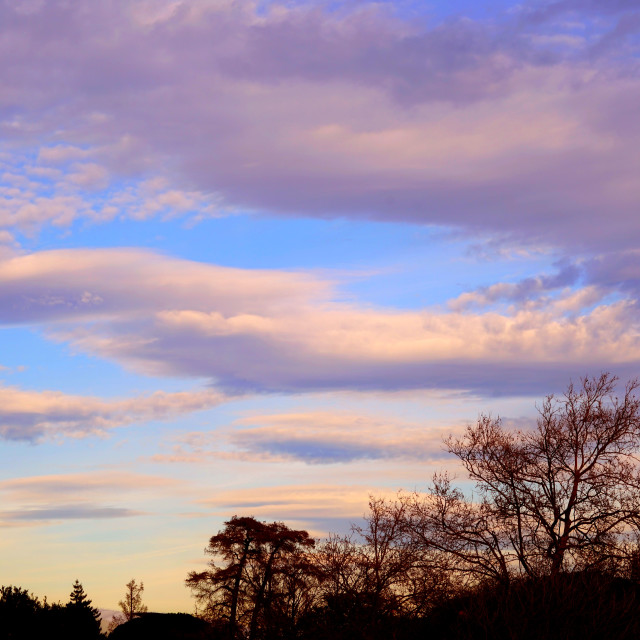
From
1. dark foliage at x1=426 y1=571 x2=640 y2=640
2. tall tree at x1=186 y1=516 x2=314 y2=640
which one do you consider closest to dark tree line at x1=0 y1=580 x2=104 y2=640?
tall tree at x1=186 y1=516 x2=314 y2=640

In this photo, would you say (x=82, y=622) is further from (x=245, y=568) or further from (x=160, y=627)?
(x=245, y=568)

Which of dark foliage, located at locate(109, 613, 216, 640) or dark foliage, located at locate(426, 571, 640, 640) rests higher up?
dark foliage, located at locate(426, 571, 640, 640)

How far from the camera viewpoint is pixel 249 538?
165ft

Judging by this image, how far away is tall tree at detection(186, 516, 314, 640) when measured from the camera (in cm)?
4722

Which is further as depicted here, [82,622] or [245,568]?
[82,622]

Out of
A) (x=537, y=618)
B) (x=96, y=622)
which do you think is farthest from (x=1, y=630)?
(x=537, y=618)

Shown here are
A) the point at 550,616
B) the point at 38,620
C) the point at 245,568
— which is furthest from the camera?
the point at 38,620

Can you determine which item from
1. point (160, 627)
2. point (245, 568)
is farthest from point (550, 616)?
point (160, 627)

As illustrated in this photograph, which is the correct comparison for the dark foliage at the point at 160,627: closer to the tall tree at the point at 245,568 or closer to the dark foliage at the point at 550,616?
the tall tree at the point at 245,568

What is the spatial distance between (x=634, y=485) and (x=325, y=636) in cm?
1507

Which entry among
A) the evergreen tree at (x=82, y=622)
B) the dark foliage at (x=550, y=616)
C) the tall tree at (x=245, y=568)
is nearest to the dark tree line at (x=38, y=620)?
the evergreen tree at (x=82, y=622)

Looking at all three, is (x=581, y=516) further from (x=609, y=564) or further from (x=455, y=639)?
(x=455, y=639)

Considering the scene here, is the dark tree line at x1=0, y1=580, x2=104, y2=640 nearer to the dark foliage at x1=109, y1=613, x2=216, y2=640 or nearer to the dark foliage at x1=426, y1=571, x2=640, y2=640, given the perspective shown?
the dark foliage at x1=109, y1=613, x2=216, y2=640

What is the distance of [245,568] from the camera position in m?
49.0
